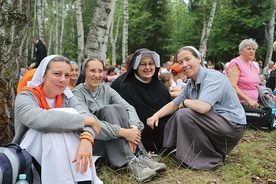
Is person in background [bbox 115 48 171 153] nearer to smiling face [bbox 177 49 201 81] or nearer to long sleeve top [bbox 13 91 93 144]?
smiling face [bbox 177 49 201 81]

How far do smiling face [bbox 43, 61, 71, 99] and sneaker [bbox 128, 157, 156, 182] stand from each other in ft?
3.48

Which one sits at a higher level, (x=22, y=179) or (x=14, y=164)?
(x=14, y=164)

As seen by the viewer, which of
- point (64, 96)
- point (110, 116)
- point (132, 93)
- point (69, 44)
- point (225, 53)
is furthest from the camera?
point (69, 44)

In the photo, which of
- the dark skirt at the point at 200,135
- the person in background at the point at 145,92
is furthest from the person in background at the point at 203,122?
the person in background at the point at 145,92

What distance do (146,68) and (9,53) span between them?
1648 millimetres

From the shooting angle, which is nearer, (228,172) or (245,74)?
(228,172)

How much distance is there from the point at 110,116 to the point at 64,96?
1.84 ft

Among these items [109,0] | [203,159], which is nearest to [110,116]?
[203,159]

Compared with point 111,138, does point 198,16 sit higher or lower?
higher

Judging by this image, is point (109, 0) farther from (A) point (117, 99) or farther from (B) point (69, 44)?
(B) point (69, 44)

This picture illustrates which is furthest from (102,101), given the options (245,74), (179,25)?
(179,25)

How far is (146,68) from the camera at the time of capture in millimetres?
3900

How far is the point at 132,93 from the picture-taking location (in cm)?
394

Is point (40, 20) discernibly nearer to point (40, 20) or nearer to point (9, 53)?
point (40, 20)
